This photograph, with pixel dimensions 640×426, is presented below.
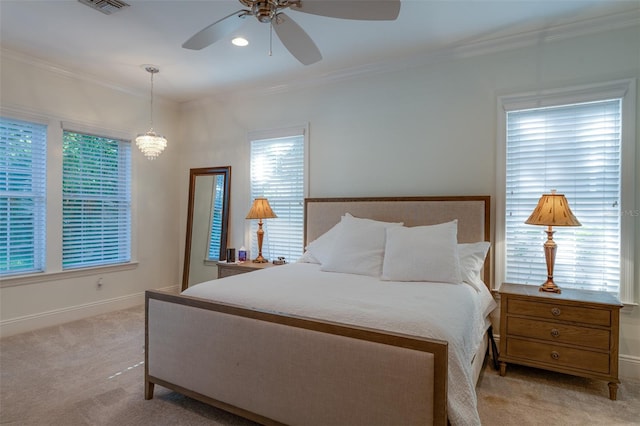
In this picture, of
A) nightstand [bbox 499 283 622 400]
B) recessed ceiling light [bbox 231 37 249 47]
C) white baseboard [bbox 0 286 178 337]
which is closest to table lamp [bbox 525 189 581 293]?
nightstand [bbox 499 283 622 400]

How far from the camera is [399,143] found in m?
3.68

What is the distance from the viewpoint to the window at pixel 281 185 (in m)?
4.30

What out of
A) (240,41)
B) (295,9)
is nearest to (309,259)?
(240,41)

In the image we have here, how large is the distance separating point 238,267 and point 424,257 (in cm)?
212

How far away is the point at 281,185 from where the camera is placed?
443cm

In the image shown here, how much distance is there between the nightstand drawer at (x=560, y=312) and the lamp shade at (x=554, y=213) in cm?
60

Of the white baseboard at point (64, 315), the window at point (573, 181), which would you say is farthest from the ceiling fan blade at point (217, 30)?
the white baseboard at point (64, 315)

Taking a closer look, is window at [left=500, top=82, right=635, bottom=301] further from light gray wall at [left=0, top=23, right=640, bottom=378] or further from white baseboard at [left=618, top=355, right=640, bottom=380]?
white baseboard at [left=618, top=355, right=640, bottom=380]

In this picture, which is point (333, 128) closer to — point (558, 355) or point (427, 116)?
point (427, 116)

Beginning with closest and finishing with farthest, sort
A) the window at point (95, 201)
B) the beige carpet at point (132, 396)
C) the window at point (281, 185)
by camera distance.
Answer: the beige carpet at point (132, 396)
the window at point (95, 201)
the window at point (281, 185)

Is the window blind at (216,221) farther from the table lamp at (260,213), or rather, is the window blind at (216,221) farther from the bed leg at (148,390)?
the bed leg at (148,390)

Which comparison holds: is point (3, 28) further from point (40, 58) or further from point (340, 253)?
point (340, 253)

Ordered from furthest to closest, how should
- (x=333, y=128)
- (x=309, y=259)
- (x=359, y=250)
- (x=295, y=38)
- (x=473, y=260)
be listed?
(x=333, y=128) < (x=309, y=259) < (x=359, y=250) < (x=473, y=260) < (x=295, y=38)

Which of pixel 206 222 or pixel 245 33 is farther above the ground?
pixel 245 33
